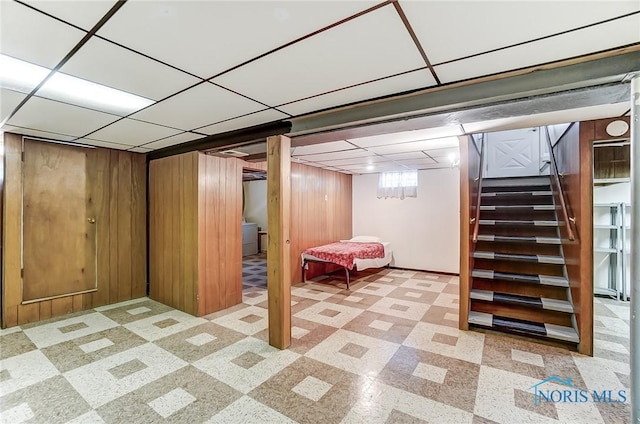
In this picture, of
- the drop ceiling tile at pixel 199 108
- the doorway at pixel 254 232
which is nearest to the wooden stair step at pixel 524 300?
the drop ceiling tile at pixel 199 108

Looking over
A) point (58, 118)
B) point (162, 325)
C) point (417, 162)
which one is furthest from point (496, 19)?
point (417, 162)

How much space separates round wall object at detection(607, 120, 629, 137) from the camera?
107 inches

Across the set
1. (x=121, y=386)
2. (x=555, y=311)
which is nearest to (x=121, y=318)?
(x=121, y=386)

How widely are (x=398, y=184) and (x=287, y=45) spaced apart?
5.68m

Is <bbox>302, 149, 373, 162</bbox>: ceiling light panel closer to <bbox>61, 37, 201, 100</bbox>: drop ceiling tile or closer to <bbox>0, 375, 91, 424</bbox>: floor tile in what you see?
<bbox>61, 37, 201, 100</bbox>: drop ceiling tile

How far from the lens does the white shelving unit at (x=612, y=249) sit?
4.54 meters

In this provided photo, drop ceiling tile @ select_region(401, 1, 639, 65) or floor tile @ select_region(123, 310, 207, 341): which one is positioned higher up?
drop ceiling tile @ select_region(401, 1, 639, 65)

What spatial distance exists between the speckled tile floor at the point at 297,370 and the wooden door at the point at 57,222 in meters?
0.53

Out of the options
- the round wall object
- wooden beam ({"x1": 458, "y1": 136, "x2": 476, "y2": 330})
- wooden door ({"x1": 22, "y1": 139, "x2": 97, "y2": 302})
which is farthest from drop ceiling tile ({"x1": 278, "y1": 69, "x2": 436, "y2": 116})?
wooden door ({"x1": 22, "y1": 139, "x2": 97, "y2": 302})

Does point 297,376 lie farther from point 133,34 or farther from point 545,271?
point 545,271

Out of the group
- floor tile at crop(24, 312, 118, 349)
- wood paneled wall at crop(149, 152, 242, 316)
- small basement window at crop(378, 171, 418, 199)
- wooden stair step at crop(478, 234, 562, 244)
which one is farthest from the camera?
small basement window at crop(378, 171, 418, 199)

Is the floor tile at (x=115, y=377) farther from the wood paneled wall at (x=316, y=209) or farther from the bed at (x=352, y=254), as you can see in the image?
the bed at (x=352, y=254)

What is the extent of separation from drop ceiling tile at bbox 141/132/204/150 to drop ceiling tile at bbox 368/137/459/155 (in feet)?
7.90

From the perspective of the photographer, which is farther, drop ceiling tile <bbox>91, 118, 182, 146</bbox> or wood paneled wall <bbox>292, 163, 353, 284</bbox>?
wood paneled wall <bbox>292, 163, 353, 284</bbox>
